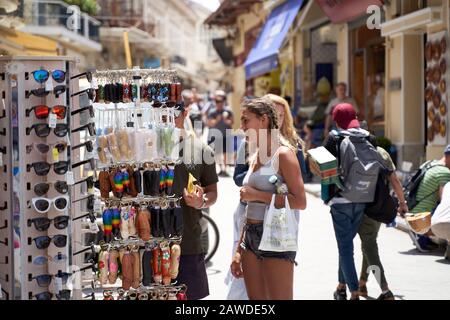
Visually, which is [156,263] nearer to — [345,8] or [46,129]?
[46,129]

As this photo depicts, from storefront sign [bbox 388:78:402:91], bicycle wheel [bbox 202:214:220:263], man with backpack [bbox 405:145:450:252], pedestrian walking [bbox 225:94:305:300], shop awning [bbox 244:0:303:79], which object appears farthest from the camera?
shop awning [bbox 244:0:303:79]

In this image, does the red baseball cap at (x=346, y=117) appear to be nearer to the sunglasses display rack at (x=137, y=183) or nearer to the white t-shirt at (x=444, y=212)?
the white t-shirt at (x=444, y=212)

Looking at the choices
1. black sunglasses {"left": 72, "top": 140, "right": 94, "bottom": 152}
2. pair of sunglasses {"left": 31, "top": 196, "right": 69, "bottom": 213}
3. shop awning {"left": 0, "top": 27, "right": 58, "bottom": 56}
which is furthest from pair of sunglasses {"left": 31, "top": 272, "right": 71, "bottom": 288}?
shop awning {"left": 0, "top": 27, "right": 58, "bottom": 56}

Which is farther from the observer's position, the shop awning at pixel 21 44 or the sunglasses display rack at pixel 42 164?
the shop awning at pixel 21 44

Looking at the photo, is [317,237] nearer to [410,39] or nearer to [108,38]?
[410,39]

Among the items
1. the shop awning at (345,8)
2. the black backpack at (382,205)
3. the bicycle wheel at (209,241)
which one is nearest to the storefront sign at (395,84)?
the shop awning at (345,8)

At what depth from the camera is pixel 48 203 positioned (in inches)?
200

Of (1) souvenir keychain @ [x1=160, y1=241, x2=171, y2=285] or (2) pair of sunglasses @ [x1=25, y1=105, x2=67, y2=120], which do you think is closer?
(2) pair of sunglasses @ [x1=25, y1=105, x2=67, y2=120]

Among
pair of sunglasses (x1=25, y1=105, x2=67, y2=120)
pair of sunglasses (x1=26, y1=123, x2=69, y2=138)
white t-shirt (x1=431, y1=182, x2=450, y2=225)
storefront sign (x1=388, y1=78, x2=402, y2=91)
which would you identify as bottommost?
white t-shirt (x1=431, y1=182, x2=450, y2=225)

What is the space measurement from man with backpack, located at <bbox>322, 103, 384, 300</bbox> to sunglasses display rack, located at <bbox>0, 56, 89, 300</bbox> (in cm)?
305

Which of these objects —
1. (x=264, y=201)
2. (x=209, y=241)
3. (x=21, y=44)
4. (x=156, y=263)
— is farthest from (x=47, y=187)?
(x=21, y=44)

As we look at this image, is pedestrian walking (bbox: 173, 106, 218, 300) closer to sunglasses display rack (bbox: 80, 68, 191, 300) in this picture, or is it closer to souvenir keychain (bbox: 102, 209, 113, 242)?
sunglasses display rack (bbox: 80, 68, 191, 300)

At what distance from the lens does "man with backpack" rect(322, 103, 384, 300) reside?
7570 mm

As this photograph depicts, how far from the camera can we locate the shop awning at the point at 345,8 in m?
15.2
